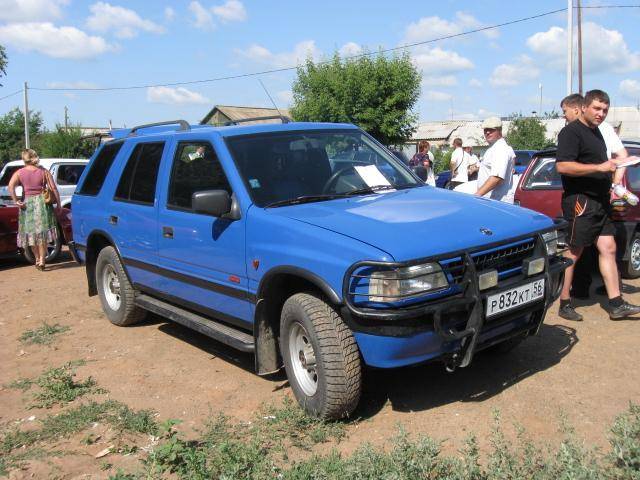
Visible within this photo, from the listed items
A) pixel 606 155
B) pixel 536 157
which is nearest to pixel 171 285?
pixel 606 155

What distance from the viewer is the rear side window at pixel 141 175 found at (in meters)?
5.45

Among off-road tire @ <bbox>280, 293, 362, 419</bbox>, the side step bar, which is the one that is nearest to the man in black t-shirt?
off-road tire @ <bbox>280, 293, 362, 419</bbox>

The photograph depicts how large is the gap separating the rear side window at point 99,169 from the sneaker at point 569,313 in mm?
4465

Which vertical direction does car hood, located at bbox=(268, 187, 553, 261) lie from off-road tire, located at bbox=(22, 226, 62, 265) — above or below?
above

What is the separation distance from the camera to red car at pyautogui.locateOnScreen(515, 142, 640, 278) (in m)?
6.90

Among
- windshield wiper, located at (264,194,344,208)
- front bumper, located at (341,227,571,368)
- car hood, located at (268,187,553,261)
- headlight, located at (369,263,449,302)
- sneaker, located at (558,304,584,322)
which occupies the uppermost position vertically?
windshield wiper, located at (264,194,344,208)

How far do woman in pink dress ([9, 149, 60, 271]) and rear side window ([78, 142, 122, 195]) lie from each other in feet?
12.3

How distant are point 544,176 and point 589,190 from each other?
222 centimetres

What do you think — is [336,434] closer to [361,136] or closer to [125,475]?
[125,475]

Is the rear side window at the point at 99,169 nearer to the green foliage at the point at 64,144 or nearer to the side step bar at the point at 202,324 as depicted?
the side step bar at the point at 202,324

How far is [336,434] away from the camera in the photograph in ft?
12.2

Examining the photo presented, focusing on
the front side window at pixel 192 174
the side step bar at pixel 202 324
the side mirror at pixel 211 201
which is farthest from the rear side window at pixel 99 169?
the side mirror at pixel 211 201

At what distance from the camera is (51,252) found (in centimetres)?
1086

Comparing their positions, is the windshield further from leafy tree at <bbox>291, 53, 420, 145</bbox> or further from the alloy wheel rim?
leafy tree at <bbox>291, 53, 420, 145</bbox>
